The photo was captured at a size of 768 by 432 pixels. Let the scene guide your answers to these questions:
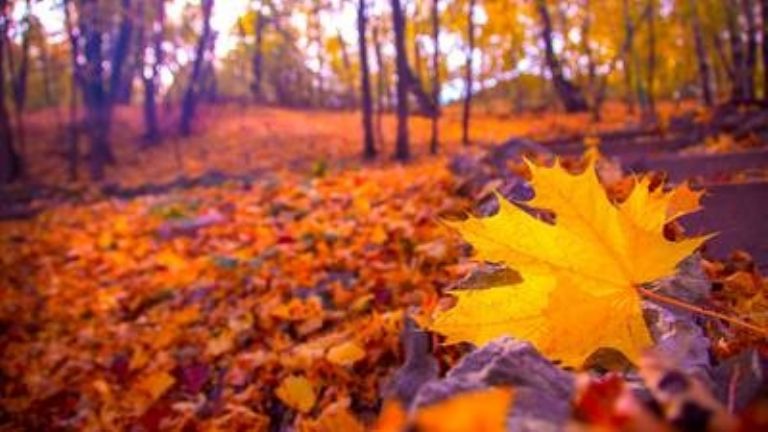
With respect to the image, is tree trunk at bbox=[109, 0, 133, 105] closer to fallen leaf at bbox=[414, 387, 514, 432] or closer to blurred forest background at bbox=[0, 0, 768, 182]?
blurred forest background at bbox=[0, 0, 768, 182]

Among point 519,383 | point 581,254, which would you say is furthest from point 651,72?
point 519,383

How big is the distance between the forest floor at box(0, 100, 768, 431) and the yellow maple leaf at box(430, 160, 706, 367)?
1.63 feet

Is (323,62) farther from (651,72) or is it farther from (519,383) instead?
(519,383)

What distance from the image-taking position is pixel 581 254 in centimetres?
117

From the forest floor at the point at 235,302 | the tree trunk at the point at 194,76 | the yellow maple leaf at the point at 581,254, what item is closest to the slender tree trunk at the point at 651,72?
the forest floor at the point at 235,302

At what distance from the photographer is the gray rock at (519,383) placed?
3.10ft

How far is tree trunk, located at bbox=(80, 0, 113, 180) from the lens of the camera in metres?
14.9

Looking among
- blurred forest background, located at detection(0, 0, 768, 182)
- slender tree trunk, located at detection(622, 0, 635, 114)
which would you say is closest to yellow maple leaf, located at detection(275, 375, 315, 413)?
blurred forest background, located at detection(0, 0, 768, 182)

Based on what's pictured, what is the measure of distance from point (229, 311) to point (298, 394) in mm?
1943

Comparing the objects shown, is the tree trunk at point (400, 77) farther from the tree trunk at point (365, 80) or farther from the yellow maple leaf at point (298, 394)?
the yellow maple leaf at point (298, 394)

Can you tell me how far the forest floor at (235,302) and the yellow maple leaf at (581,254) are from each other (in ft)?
1.63

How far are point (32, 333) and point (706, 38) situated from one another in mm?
24416

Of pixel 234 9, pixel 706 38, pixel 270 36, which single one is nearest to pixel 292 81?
pixel 270 36

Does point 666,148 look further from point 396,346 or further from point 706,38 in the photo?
point 706,38
